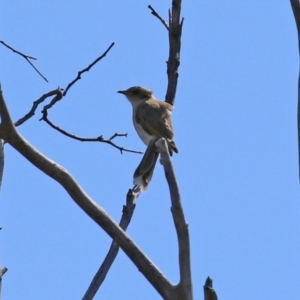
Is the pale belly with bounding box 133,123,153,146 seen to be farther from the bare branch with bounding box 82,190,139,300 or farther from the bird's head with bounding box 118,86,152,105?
the bare branch with bounding box 82,190,139,300

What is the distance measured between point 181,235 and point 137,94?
6.94 metres

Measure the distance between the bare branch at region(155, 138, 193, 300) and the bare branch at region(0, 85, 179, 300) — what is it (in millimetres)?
51

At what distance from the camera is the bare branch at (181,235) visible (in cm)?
308

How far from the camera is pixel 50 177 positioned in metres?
3.34

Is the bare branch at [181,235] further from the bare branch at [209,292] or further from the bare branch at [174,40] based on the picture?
the bare branch at [174,40]

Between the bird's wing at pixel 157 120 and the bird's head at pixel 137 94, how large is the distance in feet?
2.42

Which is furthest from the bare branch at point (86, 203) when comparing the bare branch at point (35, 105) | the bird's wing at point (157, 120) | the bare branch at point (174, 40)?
the bird's wing at point (157, 120)

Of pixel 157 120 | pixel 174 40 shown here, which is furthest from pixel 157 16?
pixel 157 120

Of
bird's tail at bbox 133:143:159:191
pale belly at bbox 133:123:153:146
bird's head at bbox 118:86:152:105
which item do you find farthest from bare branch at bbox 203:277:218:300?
bird's head at bbox 118:86:152:105

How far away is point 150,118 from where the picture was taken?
8.95 meters

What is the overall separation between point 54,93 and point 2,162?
618 mm

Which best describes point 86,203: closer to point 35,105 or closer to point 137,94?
point 35,105

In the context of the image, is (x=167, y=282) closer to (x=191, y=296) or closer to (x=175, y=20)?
(x=191, y=296)

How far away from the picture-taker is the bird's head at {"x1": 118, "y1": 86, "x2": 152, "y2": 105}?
393 inches
